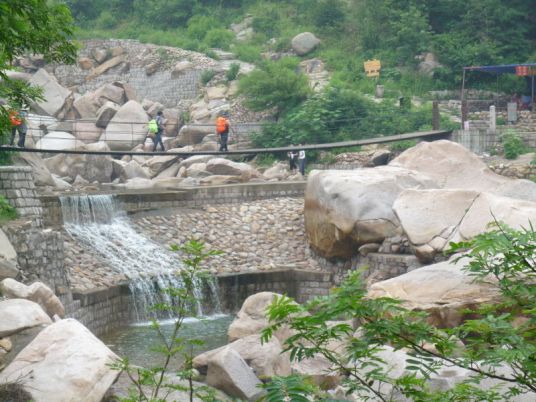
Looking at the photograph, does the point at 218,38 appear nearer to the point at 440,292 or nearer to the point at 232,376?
the point at 440,292

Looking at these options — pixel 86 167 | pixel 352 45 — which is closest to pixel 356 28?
pixel 352 45

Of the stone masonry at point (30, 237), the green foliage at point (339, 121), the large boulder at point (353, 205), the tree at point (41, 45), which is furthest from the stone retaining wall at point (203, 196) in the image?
the tree at point (41, 45)

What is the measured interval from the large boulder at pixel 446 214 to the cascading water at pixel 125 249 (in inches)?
137

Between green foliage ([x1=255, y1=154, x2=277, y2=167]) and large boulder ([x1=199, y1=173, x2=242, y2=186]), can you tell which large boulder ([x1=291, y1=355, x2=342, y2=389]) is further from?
green foliage ([x1=255, y1=154, x2=277, y2=167])

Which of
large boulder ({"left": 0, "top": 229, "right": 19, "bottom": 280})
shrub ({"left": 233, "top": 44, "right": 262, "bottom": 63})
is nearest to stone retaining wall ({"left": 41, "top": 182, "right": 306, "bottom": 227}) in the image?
large boulder ({"left": 0, "top": 229, "right": 19, "bottom": 280})

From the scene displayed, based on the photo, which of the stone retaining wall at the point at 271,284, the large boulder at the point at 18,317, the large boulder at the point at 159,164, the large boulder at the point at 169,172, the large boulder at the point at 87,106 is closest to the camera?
the large boulder at the point at 18,317

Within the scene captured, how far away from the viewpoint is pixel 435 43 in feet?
94.5

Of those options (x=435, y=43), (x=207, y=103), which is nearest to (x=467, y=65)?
(x=435, y=43)

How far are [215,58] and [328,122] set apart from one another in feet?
33.3

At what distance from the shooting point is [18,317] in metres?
9.36

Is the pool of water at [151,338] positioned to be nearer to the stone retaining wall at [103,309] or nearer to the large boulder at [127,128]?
the stone retaining wall at [103,309]

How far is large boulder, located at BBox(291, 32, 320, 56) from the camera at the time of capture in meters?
32.8

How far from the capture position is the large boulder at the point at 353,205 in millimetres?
15109

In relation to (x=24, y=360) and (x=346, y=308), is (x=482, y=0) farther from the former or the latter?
(x=346, y=308)
